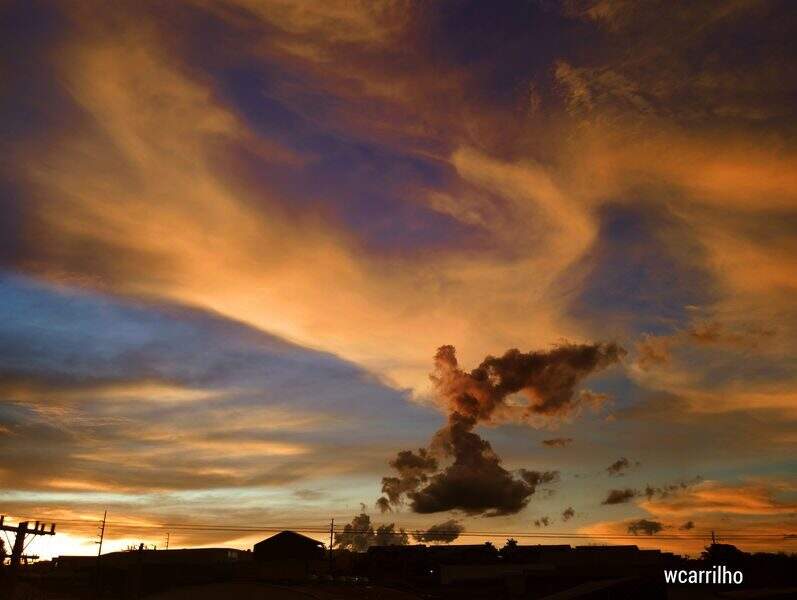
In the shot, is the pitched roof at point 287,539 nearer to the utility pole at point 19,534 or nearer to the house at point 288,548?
the house at point 288,548

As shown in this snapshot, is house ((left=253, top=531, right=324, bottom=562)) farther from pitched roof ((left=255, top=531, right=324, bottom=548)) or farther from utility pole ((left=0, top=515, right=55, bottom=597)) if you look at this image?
utility pole ((left=0, top=515, right=55, bottom=597))

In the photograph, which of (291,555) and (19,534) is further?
(291,555)

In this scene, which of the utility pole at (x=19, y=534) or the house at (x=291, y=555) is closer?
the utility pole at (x=19, y=534)

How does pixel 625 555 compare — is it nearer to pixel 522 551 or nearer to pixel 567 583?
pixel 522 551

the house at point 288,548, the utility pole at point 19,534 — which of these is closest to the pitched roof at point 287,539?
the house at point 288,548

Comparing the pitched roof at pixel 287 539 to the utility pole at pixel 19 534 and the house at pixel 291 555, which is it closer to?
the house at pixel 291 555

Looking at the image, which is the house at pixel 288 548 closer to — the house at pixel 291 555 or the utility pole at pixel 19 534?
the house at pixel 291 555

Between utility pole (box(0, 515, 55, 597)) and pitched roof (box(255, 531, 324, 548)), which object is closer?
utility pole (box(0, 515, 55, 597))

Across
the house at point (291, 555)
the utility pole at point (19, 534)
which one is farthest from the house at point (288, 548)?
the utility pole at point (19, 534)

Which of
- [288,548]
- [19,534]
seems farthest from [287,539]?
[19,534]

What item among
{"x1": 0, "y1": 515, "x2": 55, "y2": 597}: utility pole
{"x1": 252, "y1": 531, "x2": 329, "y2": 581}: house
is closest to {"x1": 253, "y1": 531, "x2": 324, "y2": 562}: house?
{"x1": 252, "y1": 531, "x2": 329, "y2": 581}: house

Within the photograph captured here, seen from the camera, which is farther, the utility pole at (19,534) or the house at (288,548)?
the house at (288,548)

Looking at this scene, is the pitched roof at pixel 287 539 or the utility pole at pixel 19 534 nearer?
the utility pole at pixel 19 534

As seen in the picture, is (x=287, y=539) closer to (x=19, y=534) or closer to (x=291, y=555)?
(x=291, y=555)
